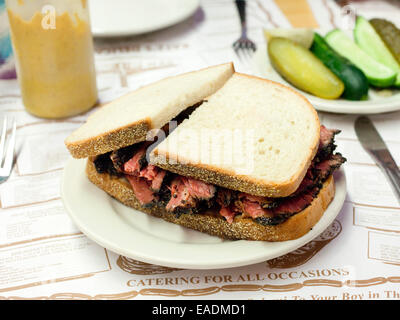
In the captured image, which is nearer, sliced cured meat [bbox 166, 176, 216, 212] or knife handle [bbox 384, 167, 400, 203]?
sliced cured meat [bbox 166, 176, 216, 212]

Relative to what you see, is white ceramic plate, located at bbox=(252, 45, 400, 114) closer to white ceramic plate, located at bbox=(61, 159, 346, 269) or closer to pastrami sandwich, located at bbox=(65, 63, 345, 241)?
pastrami sandwich, located at bbox=(65, 63, 345, 241)

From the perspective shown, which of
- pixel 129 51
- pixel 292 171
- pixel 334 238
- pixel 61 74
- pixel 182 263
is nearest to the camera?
pixel 182 263

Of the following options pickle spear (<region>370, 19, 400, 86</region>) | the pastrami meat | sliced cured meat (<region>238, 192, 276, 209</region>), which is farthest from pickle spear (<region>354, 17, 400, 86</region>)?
sliced cured meat (<region>238, 192, 276, 209</region>)

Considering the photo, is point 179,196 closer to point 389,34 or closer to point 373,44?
point 373,44

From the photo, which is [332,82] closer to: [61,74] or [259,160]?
[259,160]

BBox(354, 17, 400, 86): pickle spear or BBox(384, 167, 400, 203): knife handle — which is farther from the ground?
BBox(354, 17, 400, 86): pickle spear
